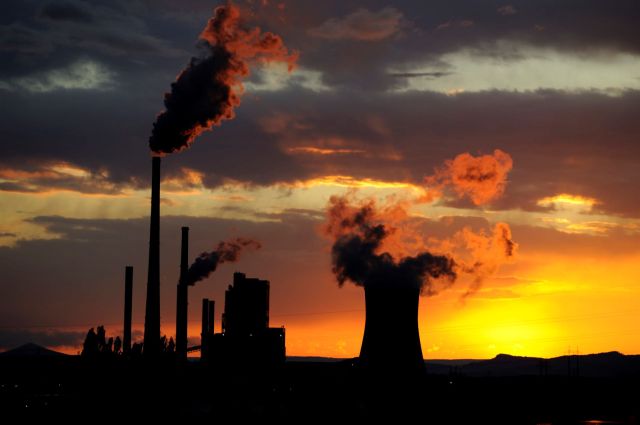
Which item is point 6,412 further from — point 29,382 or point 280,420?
point 29,382

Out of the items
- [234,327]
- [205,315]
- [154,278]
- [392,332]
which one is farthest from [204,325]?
[392,332]

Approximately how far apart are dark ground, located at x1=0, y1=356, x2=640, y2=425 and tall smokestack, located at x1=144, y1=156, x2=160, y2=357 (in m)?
1.73

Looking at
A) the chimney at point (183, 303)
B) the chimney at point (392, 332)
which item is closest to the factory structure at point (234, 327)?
the chimney at point (183, 303)

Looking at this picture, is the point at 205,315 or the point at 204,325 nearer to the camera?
the point at 204,325

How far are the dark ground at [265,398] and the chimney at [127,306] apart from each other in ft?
A: 4.55

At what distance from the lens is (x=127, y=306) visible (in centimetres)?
7456

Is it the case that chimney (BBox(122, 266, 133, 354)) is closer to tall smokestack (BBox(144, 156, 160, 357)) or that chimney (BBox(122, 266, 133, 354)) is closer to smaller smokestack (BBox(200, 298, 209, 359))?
smaller smokestack (BBox(200, 298, 209, 359))

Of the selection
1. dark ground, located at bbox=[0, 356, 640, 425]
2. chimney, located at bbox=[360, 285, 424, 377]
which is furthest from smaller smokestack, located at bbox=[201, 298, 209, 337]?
chimney, located at bbox=[360, 285, 424, 377]

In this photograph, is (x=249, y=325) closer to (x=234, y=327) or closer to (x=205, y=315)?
(x=234, y=327)

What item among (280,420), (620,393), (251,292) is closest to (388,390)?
(280,420)

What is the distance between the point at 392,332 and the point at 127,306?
91.2ft

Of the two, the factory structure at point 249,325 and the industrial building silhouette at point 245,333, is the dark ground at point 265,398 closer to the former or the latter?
the factory structure at point 249,325

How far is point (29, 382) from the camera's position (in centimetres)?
6969

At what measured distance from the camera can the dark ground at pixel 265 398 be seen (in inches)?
1940
